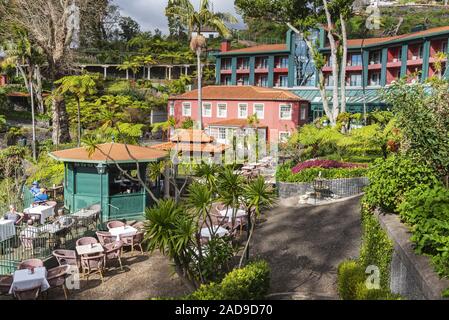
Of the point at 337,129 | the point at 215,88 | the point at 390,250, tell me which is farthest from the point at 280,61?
the point at 390,250

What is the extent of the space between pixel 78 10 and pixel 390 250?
31.6 m

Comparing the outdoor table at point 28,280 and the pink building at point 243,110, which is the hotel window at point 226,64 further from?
the outdoor table at point 28,280

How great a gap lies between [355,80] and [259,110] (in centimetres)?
1773

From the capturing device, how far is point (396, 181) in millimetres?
9672

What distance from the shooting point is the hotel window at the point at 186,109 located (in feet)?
154

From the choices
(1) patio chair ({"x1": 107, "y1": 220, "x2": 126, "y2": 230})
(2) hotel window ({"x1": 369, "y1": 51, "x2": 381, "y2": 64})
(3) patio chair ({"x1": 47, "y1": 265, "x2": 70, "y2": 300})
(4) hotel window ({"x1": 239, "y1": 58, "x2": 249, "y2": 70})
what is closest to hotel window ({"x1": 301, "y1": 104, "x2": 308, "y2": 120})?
(2) hotel window ({"x1": 369, "y1": 51, "x2": 381, "y2": 64})

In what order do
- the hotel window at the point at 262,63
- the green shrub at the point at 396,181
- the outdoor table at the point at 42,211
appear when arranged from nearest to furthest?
the green shrub at the point at 396,181 → the outdoor table at the point at 42,211 → the hotel window at the point at 262,63

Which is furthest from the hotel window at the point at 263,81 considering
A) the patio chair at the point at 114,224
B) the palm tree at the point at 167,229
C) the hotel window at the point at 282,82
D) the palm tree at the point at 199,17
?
the palm tree at the point at 167,229

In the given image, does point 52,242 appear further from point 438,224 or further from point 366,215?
point 438,224

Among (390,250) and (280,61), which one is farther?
(280,61)

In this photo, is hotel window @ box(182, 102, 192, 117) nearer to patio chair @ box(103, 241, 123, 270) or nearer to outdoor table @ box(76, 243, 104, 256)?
patio chair @ box(103, 241, 123, 270)

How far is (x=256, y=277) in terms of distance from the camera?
883 cm

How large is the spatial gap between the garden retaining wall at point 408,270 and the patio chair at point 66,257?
27.2 feet

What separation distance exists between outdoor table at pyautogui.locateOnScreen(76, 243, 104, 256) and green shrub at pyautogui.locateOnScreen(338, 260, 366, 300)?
22.4 ft
